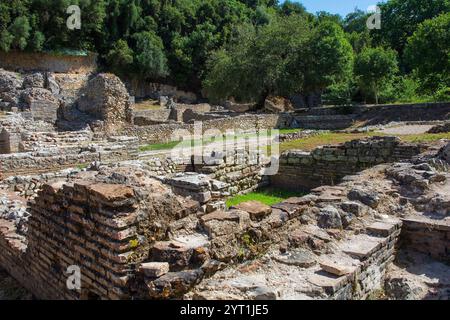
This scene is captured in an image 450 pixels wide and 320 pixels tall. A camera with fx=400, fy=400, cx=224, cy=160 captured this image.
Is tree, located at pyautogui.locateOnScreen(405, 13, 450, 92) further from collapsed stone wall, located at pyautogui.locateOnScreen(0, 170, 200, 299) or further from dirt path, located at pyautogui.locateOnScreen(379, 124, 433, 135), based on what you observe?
collapsed stone wall, located at pyautogui.locateOnScreen(0, 170, 200, 299)

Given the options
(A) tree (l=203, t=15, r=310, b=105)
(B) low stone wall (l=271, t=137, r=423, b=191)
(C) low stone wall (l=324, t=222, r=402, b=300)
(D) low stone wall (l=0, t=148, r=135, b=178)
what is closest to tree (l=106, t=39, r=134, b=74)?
(A) tree (l=203, t=15, r=310, b=105)

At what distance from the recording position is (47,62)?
47.8 meters

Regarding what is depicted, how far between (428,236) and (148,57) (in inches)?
1954

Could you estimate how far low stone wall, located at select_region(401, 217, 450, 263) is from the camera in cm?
530

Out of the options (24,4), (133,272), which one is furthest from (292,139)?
(24,4)

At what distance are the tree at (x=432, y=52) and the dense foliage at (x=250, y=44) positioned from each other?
71 millimetres

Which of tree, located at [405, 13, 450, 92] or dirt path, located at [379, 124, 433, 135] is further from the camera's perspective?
tree, located at [405, 13, 450, 92]

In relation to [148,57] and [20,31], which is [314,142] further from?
[20,31]

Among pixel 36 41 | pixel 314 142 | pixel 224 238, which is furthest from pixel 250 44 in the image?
pixel 224 238

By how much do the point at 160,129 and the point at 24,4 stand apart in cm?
3483

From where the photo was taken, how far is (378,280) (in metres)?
4.80

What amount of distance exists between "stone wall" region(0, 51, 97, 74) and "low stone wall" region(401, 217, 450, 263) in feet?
160

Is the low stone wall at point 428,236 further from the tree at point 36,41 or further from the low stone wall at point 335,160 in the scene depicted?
the tree at point 36,41
